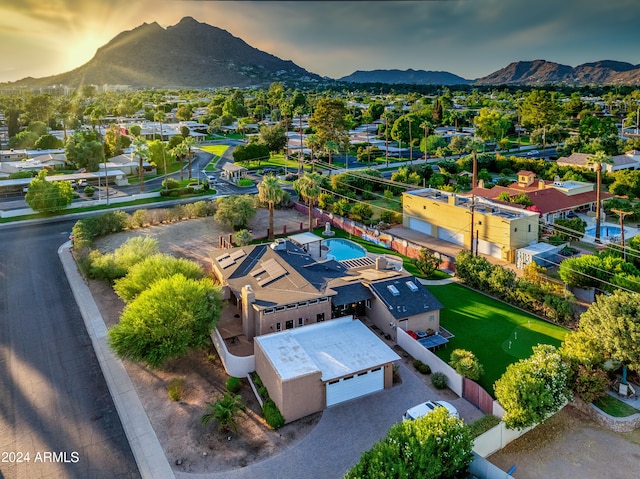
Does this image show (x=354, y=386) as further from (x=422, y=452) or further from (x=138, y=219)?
(x=138, y=219)

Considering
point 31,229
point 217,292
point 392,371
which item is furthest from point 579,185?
point 31,229

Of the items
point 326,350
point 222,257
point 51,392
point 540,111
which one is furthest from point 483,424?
point 540,111

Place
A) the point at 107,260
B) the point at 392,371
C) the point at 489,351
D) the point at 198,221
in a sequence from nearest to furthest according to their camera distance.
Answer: the point at 392,371
the point at 489,351
the point at 107,260
the point at 198,221

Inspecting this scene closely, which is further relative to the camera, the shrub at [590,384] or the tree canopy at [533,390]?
the shrub at [590,384]

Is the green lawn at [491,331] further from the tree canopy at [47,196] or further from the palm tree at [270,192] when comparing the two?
the tree canopy at [47,196]

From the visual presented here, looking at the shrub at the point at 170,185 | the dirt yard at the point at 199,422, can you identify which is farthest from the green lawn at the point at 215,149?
the dirt yard at the point at 199,422

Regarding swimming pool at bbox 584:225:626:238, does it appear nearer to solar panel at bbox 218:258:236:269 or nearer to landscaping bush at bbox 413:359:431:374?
landscaping bush at bbox 413:359:431:374

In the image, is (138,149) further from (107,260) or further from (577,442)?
(577,442)
